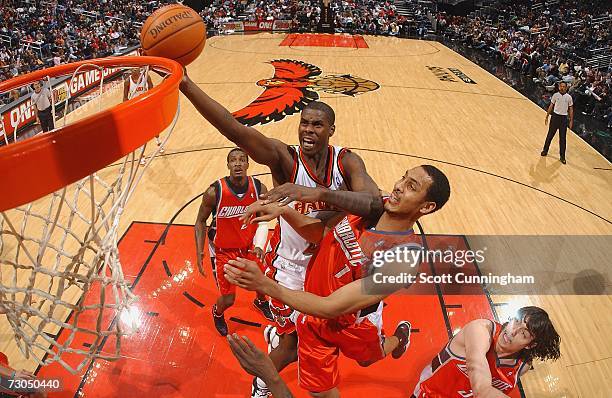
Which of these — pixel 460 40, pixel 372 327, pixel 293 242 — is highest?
pixel 293 242

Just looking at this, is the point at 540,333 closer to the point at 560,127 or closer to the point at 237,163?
the point at 237,163

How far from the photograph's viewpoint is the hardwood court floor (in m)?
4.09

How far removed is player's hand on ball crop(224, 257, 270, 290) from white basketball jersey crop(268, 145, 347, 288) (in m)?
0.99

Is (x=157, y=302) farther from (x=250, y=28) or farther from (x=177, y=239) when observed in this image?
(x=250, y=28)

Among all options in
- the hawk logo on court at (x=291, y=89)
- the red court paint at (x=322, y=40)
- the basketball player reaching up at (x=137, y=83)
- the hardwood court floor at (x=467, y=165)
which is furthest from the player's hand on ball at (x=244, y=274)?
the red court paint at (x=322, y=40)

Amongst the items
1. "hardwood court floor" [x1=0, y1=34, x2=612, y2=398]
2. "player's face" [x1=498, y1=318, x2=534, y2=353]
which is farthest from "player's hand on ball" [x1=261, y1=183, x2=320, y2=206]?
"hardwood court floor" [x1=0, y1=34, x2=612, y2=398]

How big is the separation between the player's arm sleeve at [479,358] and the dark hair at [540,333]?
0.22 m

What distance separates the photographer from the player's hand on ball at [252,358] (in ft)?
5.51

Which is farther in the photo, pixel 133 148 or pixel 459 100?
pixel 459 100

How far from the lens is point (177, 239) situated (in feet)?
16.8

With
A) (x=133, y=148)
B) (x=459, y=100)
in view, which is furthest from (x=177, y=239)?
(x=459, y=100)

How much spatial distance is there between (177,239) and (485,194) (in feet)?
14.3

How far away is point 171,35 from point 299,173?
3.60ft

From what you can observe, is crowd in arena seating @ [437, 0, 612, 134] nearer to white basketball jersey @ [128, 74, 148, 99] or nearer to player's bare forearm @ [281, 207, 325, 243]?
player's bare forearm @ [281, 207, 325, 243]
